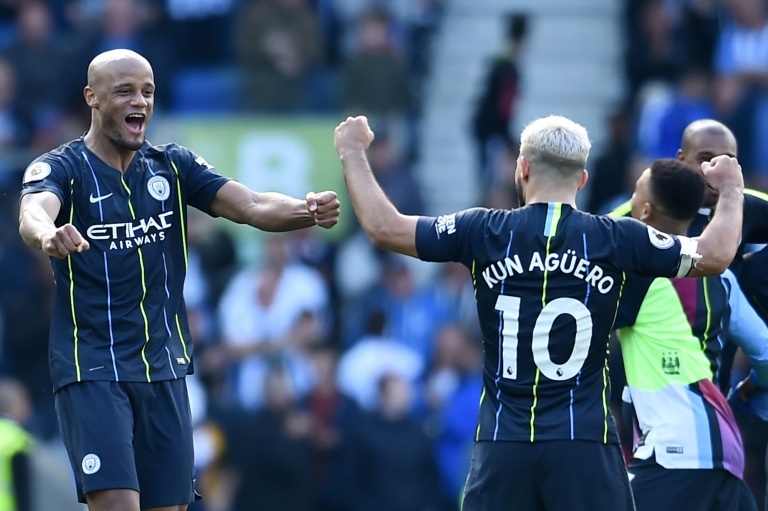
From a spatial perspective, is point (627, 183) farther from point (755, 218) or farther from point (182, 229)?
point (182, 229)

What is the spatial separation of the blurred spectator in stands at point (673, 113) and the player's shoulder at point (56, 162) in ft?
27.7

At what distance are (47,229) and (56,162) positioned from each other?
66cm

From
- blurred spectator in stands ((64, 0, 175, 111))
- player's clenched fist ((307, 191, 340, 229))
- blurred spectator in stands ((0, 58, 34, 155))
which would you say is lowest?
player's clenched fist ((307, 191, 340, 229))

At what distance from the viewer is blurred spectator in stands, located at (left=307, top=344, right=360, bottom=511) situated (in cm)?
1389

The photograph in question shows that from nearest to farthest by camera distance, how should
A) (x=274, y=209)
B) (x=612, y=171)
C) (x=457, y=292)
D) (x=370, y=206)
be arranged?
(x=370, y=206), (x=274, y=209), (x=457, y=292), (x=612, y=171)

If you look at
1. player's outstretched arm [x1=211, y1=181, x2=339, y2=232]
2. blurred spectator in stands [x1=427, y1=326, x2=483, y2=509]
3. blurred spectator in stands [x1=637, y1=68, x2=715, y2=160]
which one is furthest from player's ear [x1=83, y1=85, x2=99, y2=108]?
blurred spectator in stands [x1=637, y1=68, x2=715, y2=160]

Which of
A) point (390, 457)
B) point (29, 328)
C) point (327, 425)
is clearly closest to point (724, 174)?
point (390, 457)

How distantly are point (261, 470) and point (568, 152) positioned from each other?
306 inches

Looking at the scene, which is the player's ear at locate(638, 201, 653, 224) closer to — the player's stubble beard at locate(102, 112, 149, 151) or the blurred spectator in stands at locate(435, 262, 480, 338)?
the player's stubble beard at locate(102, 112, 149, 151)

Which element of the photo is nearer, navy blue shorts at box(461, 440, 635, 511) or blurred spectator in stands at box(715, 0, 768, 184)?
navy blue shorts at box(461, 440, 635, 511)

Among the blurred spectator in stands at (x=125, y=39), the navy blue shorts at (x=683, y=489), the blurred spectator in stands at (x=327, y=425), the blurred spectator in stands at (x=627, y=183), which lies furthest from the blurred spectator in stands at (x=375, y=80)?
the navy blue shorts at (x=683, y=489)

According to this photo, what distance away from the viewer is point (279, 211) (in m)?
7.05

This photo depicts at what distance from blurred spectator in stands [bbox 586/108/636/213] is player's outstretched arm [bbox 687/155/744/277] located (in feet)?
26.8

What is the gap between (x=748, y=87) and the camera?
14.6m
